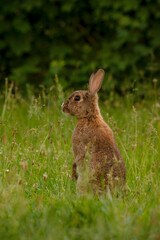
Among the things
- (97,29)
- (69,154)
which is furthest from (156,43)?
(69,154)

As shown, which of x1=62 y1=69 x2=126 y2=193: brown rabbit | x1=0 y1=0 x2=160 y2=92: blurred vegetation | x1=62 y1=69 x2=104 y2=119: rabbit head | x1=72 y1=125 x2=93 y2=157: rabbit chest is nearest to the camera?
x1=62 y1=69 x2=126 y2=193: brown rabbit

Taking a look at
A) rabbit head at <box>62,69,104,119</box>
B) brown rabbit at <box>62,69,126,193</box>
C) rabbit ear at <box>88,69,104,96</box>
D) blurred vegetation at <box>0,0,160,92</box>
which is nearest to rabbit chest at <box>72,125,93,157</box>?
brown rabbit at <box>62,69,126,193</box>

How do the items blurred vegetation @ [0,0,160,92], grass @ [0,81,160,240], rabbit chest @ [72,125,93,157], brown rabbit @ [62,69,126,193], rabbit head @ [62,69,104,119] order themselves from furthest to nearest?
blurred vegetation @ [0,0,160,92] < rabbit head @ [62,69,104,119] < rabbit chest @ [72,125,93,157] < brown rabbit @ [62,69,126,193] < grass @ [0,81,160,240]

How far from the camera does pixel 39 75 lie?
34.0 feet

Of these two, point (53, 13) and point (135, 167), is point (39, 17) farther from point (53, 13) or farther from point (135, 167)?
point (135, 167)

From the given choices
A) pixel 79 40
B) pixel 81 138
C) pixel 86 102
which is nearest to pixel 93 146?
pixel 81 138

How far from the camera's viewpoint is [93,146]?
4234 millimetres

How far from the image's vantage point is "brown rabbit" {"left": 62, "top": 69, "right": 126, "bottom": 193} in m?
4.02

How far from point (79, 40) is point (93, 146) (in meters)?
6.26

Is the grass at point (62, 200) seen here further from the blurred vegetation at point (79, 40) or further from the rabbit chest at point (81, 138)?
the blurred vegetation at point (79, 40)

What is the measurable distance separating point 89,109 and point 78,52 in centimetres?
553

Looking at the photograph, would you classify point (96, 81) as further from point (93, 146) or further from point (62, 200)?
point (62, 200)

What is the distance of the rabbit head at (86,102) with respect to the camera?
4.61m

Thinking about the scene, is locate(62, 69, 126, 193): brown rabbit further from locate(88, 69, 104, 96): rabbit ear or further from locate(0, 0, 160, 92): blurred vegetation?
locate(0, 0, 160, 92): blurred vegetation
